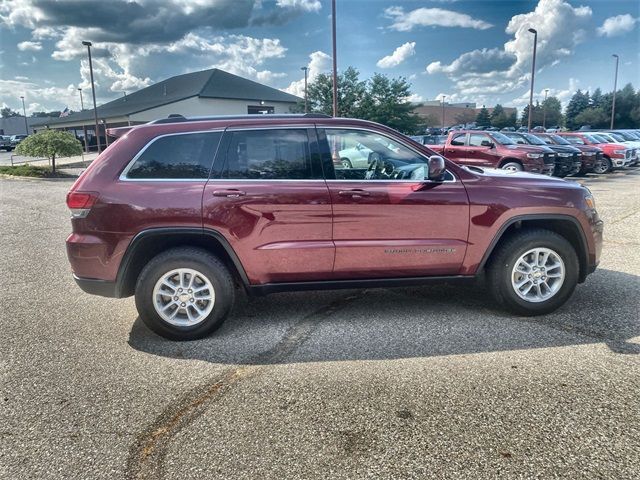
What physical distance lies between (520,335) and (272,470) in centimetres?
248

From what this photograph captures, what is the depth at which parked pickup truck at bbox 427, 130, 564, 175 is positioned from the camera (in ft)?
46.1

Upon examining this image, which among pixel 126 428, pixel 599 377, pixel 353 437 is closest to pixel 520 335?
pixel 599 377

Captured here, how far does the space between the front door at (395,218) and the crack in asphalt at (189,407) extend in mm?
666

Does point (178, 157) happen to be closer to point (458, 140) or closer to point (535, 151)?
point (458, 140)

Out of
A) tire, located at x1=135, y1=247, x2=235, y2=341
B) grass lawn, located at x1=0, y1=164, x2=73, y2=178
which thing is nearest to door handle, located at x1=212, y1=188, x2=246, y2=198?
tire, located at x1=135, y1=247, x2=235, y2=341

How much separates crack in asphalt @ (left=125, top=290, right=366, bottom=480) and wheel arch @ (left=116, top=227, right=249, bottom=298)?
2.09 ft

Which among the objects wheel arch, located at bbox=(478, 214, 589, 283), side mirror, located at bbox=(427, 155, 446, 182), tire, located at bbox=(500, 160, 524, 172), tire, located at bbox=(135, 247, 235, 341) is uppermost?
side mirror, located at bbox=(427, 155, 446, 182)

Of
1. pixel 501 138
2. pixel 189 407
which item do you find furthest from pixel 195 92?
pixel 189 407

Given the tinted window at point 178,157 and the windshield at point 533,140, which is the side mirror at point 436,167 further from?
Result: the windshield at point 533,140

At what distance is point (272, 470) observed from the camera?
241 centimetres

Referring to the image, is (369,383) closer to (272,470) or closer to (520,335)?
(272,470)

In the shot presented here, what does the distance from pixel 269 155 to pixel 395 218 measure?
1.19 meters

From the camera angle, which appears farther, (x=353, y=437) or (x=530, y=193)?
(x=530, y=193)

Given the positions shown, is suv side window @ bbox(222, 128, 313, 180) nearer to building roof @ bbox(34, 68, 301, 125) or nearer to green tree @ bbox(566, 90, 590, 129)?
building roof @ bbox(34, 68, 301, 125)
